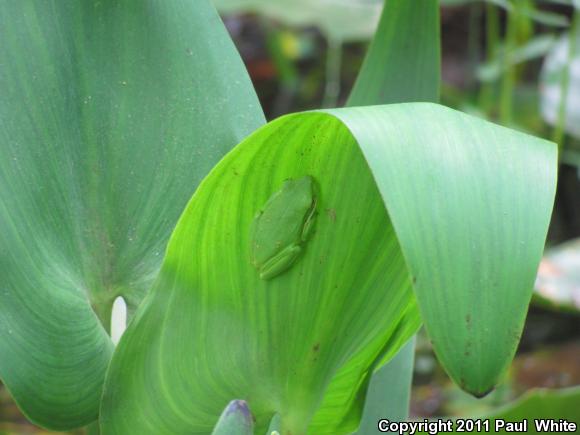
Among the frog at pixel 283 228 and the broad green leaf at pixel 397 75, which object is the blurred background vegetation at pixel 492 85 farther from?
the frog at pixel 283 228

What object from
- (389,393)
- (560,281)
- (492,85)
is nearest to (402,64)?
(389,393)

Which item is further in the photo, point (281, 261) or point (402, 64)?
point (402, 64)

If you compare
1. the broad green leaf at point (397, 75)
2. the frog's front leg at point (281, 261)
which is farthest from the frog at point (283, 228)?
the broad green leaf at point (397, 75)

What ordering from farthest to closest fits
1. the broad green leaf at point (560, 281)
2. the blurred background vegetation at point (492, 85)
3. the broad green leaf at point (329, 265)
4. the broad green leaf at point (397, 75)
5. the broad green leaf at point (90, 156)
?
the blurred background vegetation at point (492, 85), the broad green leaf at point (560, 281), the broad green leaf at point (397, 75), the broad green leaf at point (90, 156), the broad green leaf at point (329, 265)

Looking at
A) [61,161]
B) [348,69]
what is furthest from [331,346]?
[348,69]

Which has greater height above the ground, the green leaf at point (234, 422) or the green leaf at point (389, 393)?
the green leaf at point (234, 422)

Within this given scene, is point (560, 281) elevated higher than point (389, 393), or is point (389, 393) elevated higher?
point (389, 393)

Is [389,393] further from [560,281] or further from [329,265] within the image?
[560,281]

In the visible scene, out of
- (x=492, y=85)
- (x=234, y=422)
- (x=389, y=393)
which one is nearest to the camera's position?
(x=234, y=422)
